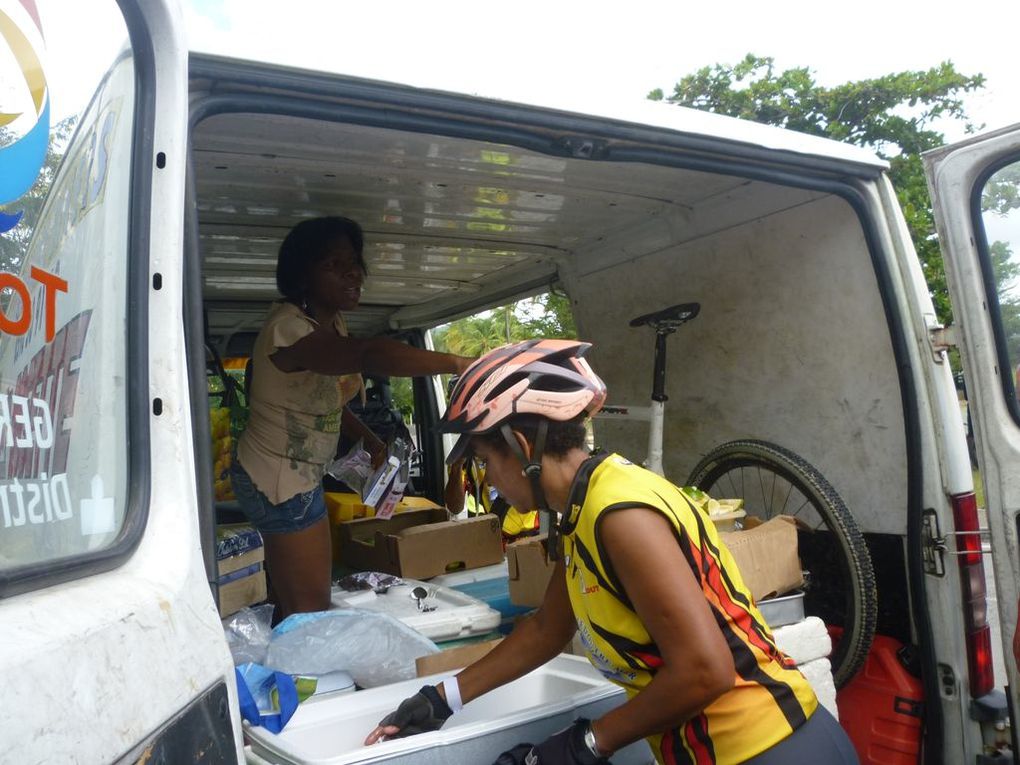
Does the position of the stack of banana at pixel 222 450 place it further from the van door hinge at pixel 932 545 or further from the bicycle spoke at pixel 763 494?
the van door hinge at pixel 932 545

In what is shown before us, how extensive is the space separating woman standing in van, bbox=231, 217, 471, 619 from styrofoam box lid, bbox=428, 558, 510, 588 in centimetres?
78

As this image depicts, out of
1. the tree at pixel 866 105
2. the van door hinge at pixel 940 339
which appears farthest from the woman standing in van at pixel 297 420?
the tree at pixel 866 105

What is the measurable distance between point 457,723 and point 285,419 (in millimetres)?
1330

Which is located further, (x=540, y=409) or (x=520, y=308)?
(x=520, y=308)

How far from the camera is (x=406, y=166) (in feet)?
9.19

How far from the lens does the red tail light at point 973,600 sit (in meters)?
2.54

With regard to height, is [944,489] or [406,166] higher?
[406,166]

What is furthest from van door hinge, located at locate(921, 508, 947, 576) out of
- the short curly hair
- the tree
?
the tree

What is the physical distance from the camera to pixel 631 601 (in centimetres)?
171

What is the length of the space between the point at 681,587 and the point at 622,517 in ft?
0.57

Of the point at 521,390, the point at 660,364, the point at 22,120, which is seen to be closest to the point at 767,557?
the point at 660,364

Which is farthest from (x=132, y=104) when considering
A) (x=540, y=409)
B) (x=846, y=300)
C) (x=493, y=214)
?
(x=846, y=300)

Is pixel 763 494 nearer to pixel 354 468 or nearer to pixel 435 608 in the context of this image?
pixel 435 608

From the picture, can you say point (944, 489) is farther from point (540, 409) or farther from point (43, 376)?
point (43, 376)
